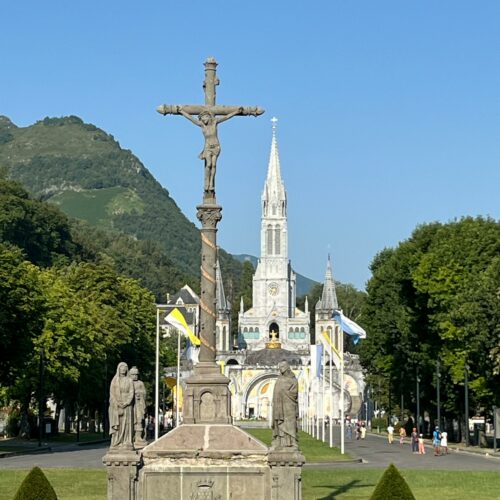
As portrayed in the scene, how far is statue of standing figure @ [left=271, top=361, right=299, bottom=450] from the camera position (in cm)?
3016

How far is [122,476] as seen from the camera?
29.7 meters

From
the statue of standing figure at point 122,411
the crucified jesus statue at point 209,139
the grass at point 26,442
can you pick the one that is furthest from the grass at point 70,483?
the grass at point 26,442

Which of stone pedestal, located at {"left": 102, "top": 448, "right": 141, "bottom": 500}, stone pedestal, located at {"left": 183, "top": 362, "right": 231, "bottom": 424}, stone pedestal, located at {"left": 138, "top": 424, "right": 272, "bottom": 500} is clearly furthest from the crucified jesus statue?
stone pedestal, located at {"left": 102, "top": 448, "right": 141, "bottom": 500}

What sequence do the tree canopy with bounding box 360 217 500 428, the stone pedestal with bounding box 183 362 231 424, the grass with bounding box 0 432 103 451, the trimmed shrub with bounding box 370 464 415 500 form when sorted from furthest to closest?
the grass with bounding box 0 432 103 451, the tree canopy with bounding box 360 217 500 428, the stone pedestal with bounding box 183 362 231 424, the trimmed shrub with bounding box 370 464 415 500

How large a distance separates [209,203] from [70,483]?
11353 millimetres

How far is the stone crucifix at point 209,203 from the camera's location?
33.7 meters

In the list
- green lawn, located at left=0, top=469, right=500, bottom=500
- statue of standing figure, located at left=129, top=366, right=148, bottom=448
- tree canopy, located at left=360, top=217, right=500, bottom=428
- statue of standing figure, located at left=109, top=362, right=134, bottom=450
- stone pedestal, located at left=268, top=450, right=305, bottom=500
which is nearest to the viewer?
stone pedestal, located at left=268, top=450, right=305, bottom=500

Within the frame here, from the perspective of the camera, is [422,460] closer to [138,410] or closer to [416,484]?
[416,484]

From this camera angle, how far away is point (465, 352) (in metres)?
69.4

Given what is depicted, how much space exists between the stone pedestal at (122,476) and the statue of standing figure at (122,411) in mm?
371

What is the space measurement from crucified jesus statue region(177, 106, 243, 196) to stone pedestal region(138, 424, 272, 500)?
7.23m

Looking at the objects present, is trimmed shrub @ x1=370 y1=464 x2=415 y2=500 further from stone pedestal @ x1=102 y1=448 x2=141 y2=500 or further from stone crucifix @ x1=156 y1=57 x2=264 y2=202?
stone crucifix @ x1=156 y1=57 x2=264 y2=202

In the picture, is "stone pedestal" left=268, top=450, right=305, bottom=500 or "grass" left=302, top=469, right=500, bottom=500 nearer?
"stone pedestal" left=268, top=450, right=305, bottom=500

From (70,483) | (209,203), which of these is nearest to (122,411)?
(209,203)
